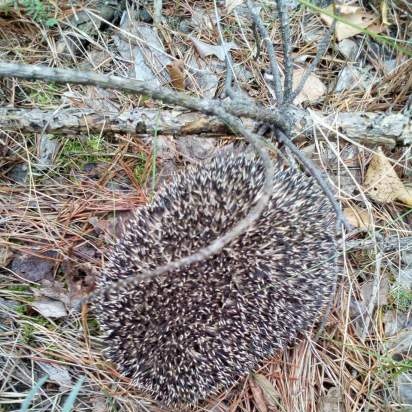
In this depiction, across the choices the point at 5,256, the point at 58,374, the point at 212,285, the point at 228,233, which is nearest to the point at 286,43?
the point at 212,285

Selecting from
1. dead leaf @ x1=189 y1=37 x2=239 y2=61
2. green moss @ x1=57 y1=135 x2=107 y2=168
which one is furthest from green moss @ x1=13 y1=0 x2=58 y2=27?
dead leaf @ x1=189 y1=37 x2=239 y2=61

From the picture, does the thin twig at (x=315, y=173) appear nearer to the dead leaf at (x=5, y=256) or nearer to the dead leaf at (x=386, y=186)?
the dead leaf at (x=386, y=186)

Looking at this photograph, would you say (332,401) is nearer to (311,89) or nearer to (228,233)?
(228,233)

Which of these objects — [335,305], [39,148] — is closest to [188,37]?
[39,148]

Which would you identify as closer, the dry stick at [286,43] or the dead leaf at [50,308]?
the dry stick at [286,43]

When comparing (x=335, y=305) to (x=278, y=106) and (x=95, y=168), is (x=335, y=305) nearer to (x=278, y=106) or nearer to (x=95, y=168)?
(x=278, y=106)

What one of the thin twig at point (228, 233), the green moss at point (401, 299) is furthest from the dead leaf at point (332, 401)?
the thin twig at point (228, 233)

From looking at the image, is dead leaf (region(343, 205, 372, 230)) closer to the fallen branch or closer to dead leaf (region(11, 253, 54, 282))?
the fallen branch
